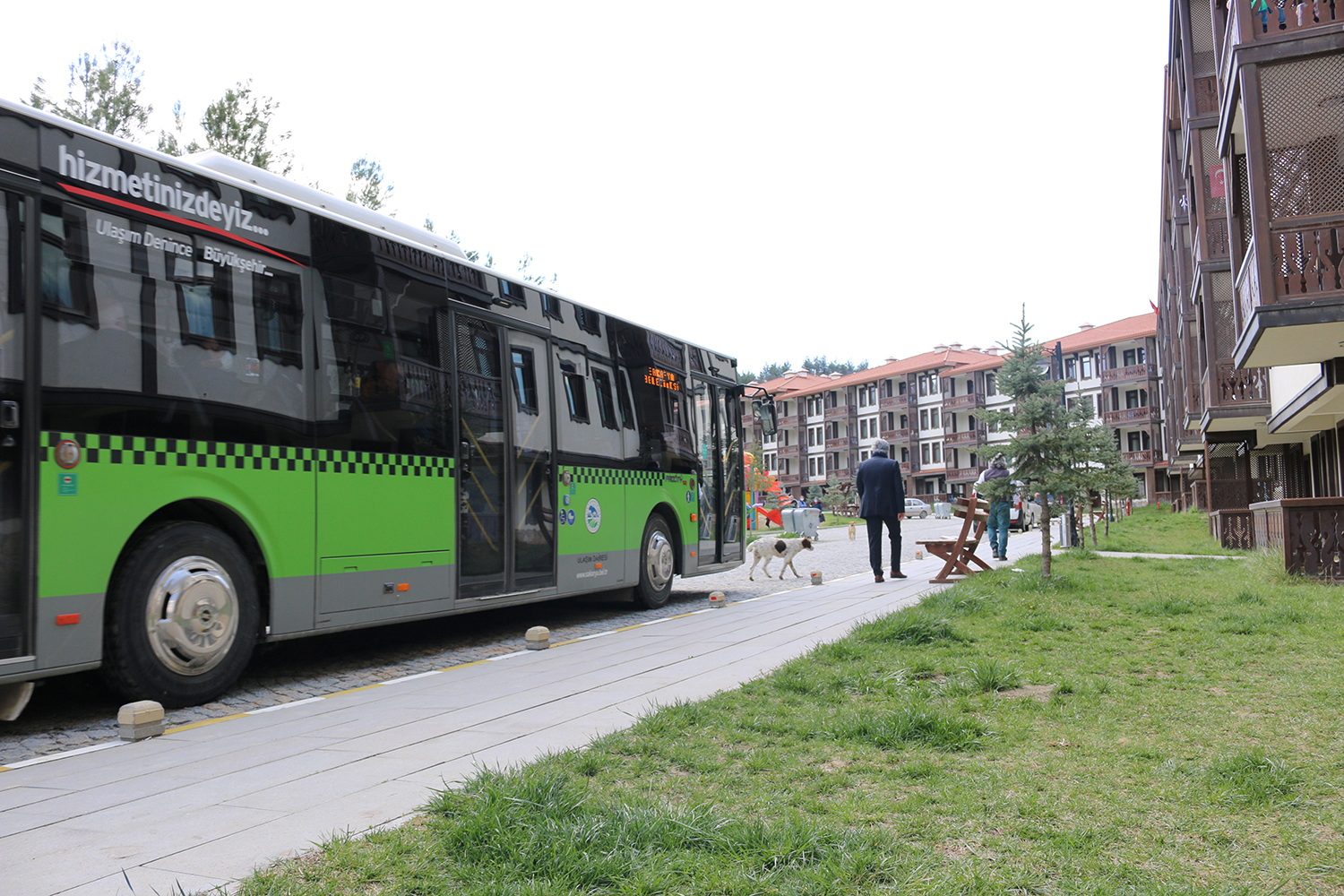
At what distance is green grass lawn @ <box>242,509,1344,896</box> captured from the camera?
2.88 meters

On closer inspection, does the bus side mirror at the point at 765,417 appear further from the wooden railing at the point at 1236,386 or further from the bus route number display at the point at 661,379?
the wooden railing at the point at 1236,386

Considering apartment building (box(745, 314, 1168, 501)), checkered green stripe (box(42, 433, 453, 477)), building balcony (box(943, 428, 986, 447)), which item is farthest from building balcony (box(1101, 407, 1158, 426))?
checkered green stripe (box(42, 433, 453, 477))


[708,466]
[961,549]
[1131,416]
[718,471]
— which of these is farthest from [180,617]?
[1131,416]

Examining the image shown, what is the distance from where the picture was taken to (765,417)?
586 inches

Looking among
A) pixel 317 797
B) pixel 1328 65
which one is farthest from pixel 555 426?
pixel 1328 65

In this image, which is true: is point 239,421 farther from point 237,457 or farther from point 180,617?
point 180,617

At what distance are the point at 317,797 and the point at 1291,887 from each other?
337 cm

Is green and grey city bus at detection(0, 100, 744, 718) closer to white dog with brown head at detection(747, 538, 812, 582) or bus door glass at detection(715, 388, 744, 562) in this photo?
bus door glass at detection(715, 388, 744, 562)

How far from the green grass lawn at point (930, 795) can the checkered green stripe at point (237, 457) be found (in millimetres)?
3282

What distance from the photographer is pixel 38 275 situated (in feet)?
17.9

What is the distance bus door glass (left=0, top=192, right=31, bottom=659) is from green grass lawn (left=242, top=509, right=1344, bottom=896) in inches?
115

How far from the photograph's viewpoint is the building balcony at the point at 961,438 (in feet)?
268

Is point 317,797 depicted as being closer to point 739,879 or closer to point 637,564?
point 739,879

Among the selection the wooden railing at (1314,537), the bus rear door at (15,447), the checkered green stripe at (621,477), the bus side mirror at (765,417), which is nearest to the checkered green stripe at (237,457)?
the bus rear door at (15,447)
